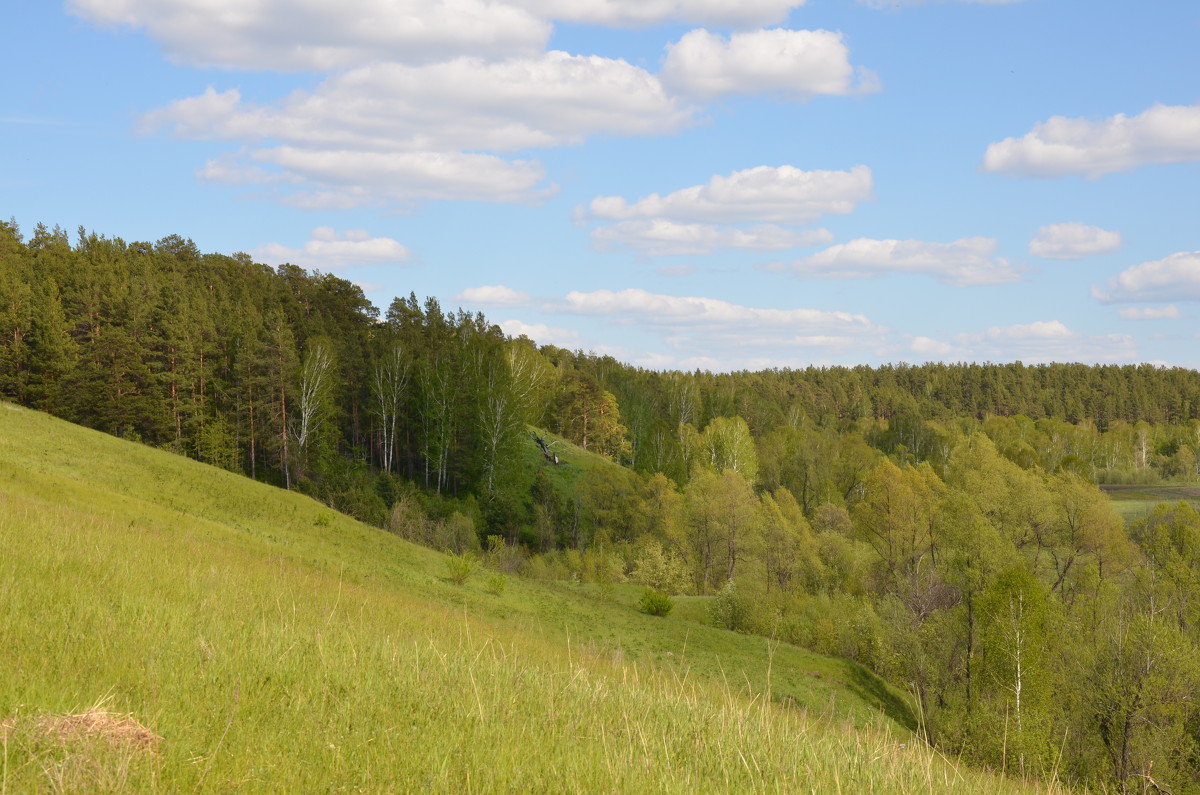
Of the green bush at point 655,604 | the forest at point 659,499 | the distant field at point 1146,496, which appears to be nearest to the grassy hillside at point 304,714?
the forest at point 659,499

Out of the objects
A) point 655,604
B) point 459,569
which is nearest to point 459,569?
point 459,569

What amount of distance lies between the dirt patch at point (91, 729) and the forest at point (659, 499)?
27.8 metres

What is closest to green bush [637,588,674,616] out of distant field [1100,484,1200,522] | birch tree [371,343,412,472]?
birch tree [371,343,412,472]

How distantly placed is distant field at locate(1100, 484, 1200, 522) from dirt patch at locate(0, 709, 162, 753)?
5083 inches

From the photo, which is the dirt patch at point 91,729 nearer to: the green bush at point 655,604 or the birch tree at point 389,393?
the green bush at point 655,604

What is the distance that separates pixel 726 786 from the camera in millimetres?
5305

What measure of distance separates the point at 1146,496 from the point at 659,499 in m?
96.5

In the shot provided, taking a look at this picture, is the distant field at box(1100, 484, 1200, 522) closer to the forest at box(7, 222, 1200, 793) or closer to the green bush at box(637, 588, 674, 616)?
the forest at box(7, 222, 1200, 793)

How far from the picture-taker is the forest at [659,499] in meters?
40.9

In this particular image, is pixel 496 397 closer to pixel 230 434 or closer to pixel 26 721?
pixel 230 434

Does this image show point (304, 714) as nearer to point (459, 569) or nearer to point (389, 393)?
point (459, 569)

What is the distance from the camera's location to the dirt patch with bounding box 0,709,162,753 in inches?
186

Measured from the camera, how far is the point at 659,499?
9012 cm

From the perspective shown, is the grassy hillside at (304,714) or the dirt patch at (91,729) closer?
the dirt patch at (91,729)
